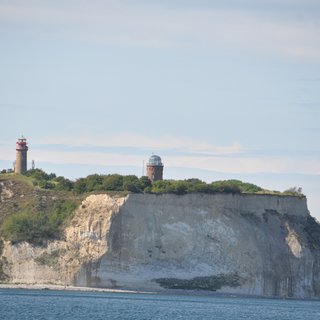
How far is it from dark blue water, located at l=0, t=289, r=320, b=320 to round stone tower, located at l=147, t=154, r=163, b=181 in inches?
719

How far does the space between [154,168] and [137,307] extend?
118 feet

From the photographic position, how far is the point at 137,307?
307 feet

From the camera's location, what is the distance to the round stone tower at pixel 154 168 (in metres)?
128

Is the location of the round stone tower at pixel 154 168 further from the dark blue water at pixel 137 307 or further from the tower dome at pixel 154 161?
the dark blue water at pixel 137 307

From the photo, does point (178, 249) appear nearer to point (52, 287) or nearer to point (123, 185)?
point (123, 185)

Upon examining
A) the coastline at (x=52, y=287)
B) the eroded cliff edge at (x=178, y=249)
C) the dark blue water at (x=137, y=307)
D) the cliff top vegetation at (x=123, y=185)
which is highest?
the cliff top vegetation at (x=123, y=185)

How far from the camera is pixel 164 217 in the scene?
115 meters

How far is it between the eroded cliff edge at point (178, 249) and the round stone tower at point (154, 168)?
34.1 ft

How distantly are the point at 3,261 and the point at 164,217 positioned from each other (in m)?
13.3

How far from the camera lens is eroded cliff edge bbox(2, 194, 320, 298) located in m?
111

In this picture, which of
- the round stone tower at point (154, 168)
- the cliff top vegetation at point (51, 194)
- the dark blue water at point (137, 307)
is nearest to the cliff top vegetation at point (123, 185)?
the cliff top vegetation at point (51, 194)

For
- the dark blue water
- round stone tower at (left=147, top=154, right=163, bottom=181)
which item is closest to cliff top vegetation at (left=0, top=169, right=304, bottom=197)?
round stone tower at (left=147, top=154, right=163, bottom=181)

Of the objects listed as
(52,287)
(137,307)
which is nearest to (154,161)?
(52,287)

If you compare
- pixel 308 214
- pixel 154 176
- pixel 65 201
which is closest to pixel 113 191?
pixel 65 201
